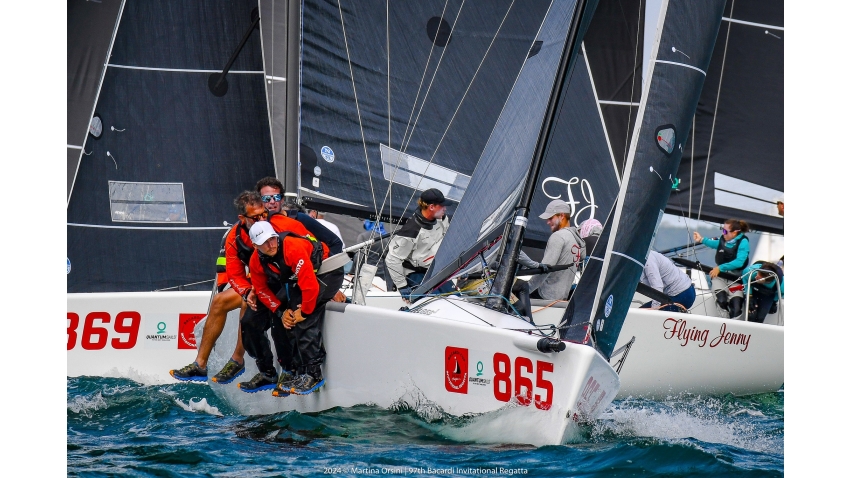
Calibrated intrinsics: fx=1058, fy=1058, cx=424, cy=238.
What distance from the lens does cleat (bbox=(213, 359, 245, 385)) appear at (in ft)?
17.8

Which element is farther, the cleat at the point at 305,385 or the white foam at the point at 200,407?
the white foam at the point at 200,407

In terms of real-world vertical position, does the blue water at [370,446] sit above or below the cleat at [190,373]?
below

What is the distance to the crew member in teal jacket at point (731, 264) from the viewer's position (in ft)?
24.7

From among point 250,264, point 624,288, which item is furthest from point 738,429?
point 250,264

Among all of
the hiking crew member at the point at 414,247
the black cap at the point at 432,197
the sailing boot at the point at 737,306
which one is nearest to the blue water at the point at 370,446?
the hiking crew member at the point at 414,247

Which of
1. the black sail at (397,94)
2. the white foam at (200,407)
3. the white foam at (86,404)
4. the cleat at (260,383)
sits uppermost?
the black sail at (397,94)

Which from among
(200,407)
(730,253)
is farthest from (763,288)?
(200,407)

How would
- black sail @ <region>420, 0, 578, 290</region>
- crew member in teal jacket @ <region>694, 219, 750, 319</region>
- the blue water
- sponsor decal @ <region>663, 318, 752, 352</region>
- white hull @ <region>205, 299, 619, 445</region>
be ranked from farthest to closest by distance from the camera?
crew member in teal jacket @ <region>694, 219, 750, 319</region>, sponsor decal @ <region>663, 318, 752, 352</region>, black sail @ <region>420, 0, 578, 290</region>, white hull @ <region>205, 299, 619, 445</region>, the blue water

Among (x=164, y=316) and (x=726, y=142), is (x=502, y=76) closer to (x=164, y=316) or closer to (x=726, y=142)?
(x=726, y=142)

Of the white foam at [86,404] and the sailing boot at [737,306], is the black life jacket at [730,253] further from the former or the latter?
the white foam at [86,404]

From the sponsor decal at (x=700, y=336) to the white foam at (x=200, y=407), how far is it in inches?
110

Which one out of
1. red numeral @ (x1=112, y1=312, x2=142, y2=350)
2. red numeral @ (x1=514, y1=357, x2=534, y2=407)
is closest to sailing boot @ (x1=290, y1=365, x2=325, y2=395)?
red numeral @ (x1=514, y1=357, x2=534, y2=407)

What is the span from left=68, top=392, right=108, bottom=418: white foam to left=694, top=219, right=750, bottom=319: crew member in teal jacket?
13.7ft

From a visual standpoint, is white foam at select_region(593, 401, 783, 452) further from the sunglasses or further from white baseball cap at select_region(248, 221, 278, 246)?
the sunglasses
